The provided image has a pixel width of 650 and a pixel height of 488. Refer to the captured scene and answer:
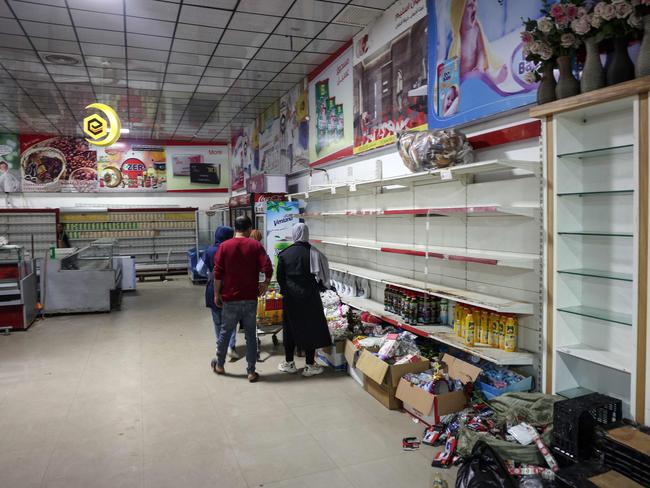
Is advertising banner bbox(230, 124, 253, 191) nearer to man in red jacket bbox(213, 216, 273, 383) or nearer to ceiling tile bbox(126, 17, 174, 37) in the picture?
ceiling tile bbox(126, 17, 174, 37)

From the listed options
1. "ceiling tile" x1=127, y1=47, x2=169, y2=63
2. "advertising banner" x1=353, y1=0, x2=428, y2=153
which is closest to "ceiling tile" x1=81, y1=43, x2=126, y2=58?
"ceiling tile" x1=127, y1=47, x2=169, y2=63

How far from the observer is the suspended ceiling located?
5.54 metres

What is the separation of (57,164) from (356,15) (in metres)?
10.6

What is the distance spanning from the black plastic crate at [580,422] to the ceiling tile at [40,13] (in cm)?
639

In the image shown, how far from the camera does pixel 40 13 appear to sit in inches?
219

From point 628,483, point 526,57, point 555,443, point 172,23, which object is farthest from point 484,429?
point 172,23

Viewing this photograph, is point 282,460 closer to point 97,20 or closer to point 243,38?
point 243,38

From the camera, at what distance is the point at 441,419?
360cm

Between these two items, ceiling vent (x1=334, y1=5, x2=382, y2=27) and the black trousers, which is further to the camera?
ceiling vent (x1=334, y1=5, x2=382, y2=27)

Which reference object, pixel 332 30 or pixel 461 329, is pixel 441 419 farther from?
pixel 332 30

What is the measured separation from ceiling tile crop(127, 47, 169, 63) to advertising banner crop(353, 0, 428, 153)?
293cm

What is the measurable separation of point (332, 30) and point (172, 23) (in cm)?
203

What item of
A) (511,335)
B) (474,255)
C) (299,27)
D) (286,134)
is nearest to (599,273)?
(511,335)

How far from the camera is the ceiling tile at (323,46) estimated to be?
6578 mm
